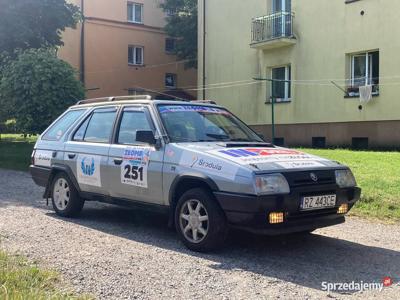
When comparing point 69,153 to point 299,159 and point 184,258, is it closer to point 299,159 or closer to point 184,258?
point 184,258

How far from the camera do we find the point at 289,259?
557cm

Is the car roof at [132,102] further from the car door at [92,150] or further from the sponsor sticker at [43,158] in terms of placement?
the sponsor sticker at [43,158]

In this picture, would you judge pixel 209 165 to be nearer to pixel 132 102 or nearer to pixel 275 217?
pixel 275 217

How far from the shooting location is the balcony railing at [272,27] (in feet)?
73.0

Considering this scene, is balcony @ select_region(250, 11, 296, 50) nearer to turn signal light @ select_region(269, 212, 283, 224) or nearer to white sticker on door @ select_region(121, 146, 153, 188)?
white sticker on door @ select_region(121, 146, 153, 188)

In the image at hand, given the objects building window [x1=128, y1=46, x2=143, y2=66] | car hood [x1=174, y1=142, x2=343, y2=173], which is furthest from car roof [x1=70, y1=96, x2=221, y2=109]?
building window [x1=128, y1=46, x2=143, y2=66]

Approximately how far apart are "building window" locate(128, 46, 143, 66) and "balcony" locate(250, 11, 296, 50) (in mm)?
14248

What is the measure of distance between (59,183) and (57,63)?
10.4m

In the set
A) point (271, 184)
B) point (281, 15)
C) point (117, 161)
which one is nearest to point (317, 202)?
point (271, 184)

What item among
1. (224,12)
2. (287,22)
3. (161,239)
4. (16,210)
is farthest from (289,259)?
(224,12)

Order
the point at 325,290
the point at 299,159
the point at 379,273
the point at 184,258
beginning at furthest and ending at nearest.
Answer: the point at 299,159 → the point at 184,258 → the point at 379,273 → the point at 325,290

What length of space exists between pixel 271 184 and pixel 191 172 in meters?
0.97

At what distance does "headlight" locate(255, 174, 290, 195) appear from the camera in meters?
5.32

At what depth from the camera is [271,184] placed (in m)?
5.36
